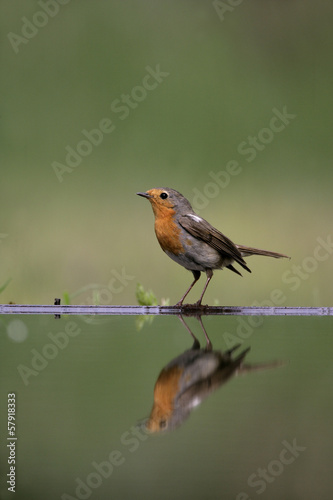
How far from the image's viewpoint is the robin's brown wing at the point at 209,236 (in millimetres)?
2739

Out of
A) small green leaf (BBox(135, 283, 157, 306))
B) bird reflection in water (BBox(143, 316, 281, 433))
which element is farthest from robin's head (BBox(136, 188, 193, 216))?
bird reflection in water (BBox(143, 316, 281, 433))

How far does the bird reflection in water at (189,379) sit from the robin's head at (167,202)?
52.5 inches

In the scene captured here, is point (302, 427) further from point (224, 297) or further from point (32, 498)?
point (224, 297)

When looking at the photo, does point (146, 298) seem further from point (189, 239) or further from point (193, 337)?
point (193, 337)

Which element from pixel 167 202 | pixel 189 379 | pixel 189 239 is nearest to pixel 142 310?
pixel 189 239

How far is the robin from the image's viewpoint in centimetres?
275

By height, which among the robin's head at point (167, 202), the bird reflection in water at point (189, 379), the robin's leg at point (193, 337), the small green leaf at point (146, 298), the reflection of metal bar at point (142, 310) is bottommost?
the bird reflection in water at point (189, 379)

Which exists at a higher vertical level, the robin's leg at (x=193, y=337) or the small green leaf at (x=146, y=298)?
the small green leaf at (x=146, y=298)

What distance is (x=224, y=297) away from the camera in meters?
4.32

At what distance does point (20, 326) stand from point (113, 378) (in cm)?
69

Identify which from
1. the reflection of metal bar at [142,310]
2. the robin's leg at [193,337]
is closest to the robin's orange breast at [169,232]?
the reflection of metal bar at [142,310]

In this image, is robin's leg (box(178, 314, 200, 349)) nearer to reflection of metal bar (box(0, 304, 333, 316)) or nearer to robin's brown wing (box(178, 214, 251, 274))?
reflection of metal bar (box(0, 304, 333, 316))

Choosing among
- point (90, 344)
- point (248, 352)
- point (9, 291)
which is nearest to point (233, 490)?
point (248, 352)

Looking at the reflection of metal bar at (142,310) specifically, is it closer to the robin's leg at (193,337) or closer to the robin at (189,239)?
the robin's leg at (193,337)
